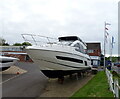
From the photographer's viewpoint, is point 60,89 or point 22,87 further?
point 60,89

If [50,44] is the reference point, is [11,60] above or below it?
below

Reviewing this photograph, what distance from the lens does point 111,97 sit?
6.66 m

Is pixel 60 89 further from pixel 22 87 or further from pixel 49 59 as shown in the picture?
pixel 22 87

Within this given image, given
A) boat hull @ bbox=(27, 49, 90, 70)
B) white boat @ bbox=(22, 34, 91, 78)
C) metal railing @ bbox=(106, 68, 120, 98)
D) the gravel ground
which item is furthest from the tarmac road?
metal railing @ bbox=(106, 68, 120, 98)

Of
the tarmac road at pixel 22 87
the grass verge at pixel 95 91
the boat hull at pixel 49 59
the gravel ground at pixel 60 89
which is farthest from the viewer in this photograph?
the boat hull at pixel 49 59

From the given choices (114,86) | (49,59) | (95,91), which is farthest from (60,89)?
(114,86)

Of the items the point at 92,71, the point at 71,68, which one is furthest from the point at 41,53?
the point at 92,71

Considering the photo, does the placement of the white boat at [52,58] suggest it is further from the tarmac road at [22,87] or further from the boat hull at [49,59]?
the tarmac road at [22,87]

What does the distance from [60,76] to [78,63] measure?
189 cm

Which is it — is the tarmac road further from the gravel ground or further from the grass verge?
the grass verge

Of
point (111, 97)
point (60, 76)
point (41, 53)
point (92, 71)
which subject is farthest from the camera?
point (92, 71)

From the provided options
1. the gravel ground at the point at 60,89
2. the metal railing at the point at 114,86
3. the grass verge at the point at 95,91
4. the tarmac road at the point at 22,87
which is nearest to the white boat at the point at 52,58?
the gravel ground at the point at 60,89

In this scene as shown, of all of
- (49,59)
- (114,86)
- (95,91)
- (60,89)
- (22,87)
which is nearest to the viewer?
(114,86)

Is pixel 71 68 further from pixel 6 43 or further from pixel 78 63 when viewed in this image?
pixel 6 43
